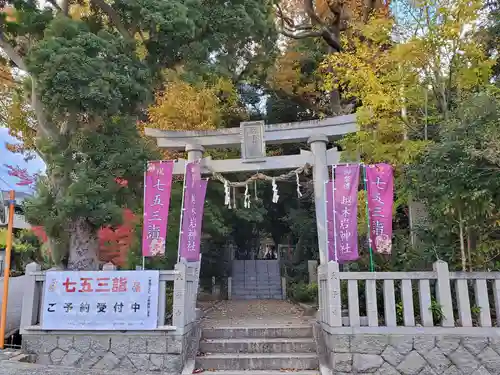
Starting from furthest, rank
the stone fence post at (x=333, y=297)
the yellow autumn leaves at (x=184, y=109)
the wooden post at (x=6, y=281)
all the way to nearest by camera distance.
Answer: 1. the yellow autumn leaves at (x=184, y=109)
2. the wooden post at (x=6, y=281)
3. the stone fence post at (x=333, y=297)

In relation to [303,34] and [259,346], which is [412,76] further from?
[303,34]

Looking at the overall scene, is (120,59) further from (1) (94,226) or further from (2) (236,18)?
(1) (94,226)

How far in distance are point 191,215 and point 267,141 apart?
9.34 ft

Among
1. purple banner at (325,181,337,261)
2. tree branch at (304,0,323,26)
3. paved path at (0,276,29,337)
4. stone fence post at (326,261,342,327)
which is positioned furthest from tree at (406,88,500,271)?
tree branch at (304,0,323,26)

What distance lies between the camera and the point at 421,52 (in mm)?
7781

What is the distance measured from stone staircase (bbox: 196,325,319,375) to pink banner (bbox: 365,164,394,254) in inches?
89.9

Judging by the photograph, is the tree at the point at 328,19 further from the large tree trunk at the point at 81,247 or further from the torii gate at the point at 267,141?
the large tree trunk at the point at 81,247

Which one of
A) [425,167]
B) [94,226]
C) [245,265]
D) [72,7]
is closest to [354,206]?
[425,167]

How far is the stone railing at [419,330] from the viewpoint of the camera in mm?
6133

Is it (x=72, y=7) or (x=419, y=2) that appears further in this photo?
(x=72, y=7)

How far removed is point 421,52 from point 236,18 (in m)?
3.84

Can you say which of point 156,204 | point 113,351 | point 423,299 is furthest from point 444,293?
point 156,204

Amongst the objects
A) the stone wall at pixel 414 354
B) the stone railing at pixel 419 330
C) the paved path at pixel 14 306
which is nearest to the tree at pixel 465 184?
the stone railing at pixel 419 330

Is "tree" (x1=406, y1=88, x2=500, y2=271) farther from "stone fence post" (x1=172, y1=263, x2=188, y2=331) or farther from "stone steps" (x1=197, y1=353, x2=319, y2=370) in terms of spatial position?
"stone fence post" (x1=172, y1=263, x2=188, y2=331)
